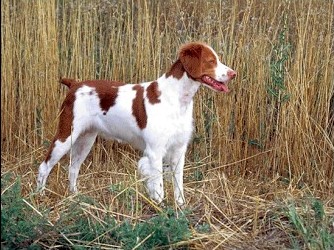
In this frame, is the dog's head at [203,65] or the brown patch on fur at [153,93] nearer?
the dog's head at [203,65]

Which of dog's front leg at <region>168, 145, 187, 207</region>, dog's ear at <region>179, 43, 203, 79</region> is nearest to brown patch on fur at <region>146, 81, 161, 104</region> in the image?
dog's ear at <region>179, 43, 203, 79</region>

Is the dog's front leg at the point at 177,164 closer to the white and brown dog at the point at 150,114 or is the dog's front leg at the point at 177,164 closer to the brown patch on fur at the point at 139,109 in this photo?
the white and brown dog at the point at 150,114

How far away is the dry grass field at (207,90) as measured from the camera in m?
5.34

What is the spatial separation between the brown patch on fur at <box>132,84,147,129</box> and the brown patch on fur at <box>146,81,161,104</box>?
55 mm

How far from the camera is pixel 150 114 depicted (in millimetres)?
4793

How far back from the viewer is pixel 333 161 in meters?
5.48

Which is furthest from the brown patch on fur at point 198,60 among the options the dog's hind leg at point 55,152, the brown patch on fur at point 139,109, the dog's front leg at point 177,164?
the dog's hind leg at point 55,152

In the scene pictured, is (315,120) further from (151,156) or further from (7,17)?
(7,17)

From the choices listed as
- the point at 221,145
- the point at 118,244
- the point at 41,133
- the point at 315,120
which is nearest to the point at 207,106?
the point at 221,145

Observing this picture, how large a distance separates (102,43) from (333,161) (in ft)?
6.44

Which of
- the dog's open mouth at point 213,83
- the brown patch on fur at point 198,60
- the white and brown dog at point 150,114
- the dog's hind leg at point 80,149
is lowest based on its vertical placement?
the dog's hind leg at point 80,149

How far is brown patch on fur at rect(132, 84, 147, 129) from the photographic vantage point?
484cm

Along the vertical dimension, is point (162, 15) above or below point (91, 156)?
above

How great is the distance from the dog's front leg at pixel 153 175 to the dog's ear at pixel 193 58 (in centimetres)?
58
